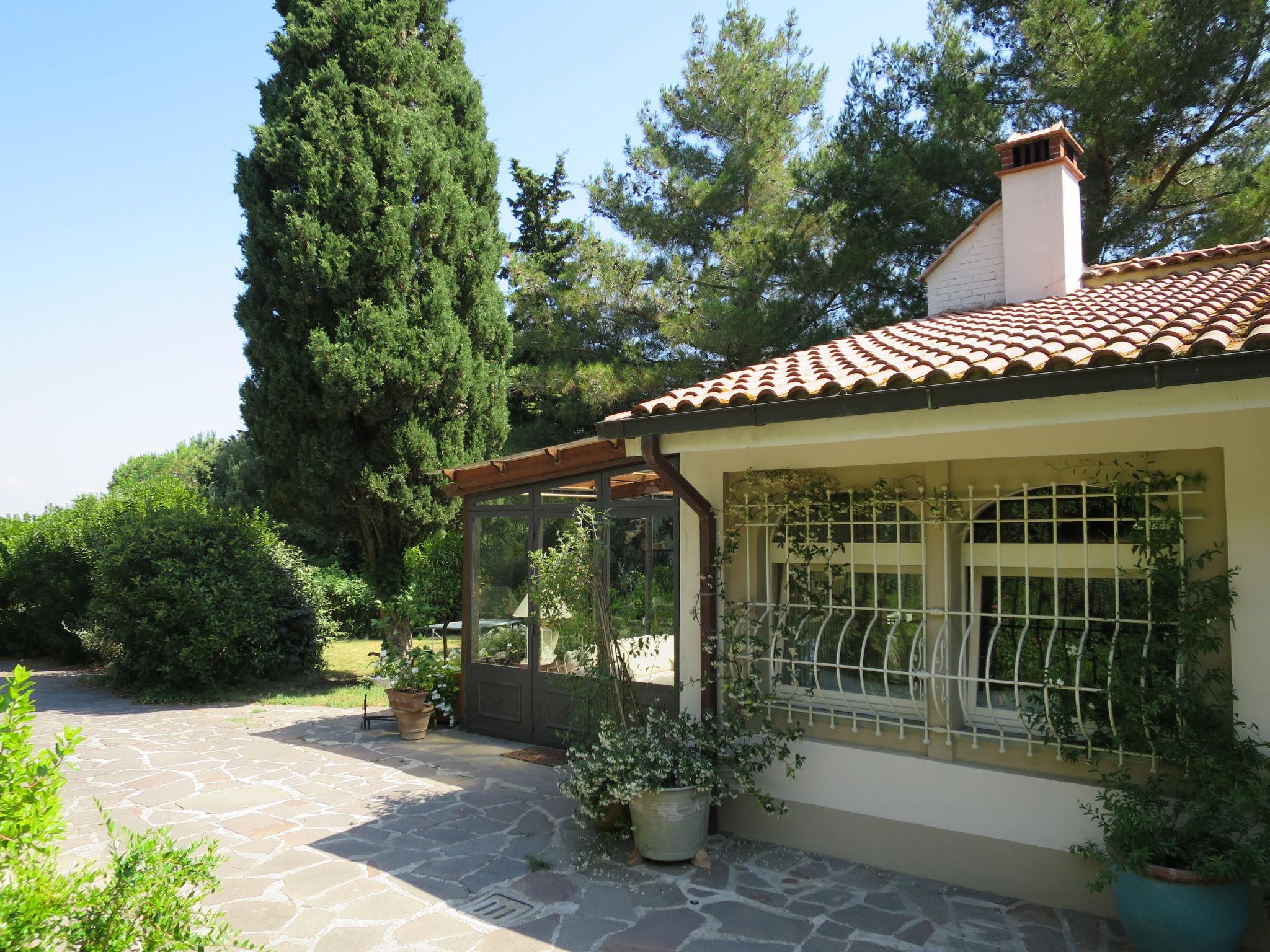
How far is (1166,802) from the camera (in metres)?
4.27

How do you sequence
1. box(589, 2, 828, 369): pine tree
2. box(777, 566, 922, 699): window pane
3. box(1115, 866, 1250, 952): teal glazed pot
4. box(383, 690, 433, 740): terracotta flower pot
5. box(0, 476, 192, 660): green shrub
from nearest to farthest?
1. box(1115, 866, 1250, 952): teal glazed pot
2. box(777, 566, 922, 699): window pane
3. box(383, 690, 433, 740): terracotta flower pot
4. box(0, 476, 192, 660): green shrub
5. box(589, 2, 828, 369): pine tree

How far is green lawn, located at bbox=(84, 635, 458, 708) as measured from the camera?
1195cm

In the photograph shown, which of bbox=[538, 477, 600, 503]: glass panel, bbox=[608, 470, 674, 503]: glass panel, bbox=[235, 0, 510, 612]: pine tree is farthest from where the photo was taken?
bbox=[235, 0, 510, 612]: pine tree

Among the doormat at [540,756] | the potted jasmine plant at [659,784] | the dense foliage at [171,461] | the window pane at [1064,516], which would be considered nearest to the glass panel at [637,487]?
the potted jasmine plant at [659,784]

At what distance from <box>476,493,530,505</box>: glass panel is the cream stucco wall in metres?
3.16

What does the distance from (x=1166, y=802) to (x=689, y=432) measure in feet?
10.9

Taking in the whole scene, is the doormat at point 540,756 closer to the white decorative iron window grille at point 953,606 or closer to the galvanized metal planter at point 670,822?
the galvanized metal planter at point 670,822

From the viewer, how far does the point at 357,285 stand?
44.9 ft

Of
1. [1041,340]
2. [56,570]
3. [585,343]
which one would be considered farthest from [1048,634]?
[56,570]

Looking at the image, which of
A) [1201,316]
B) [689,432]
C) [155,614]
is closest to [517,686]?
[689,432]

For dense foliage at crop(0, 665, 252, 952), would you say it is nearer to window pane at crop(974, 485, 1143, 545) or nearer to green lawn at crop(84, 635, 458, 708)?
window pane at crop(974, 485, 1143, 545)

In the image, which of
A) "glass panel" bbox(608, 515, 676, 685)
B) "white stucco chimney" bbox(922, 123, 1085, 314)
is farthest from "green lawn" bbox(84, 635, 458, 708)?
"white stucco chimney" bbox(922, 123, 1085, 314)

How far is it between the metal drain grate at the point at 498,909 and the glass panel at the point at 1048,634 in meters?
3.14

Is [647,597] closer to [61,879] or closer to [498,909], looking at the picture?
[498,909]
